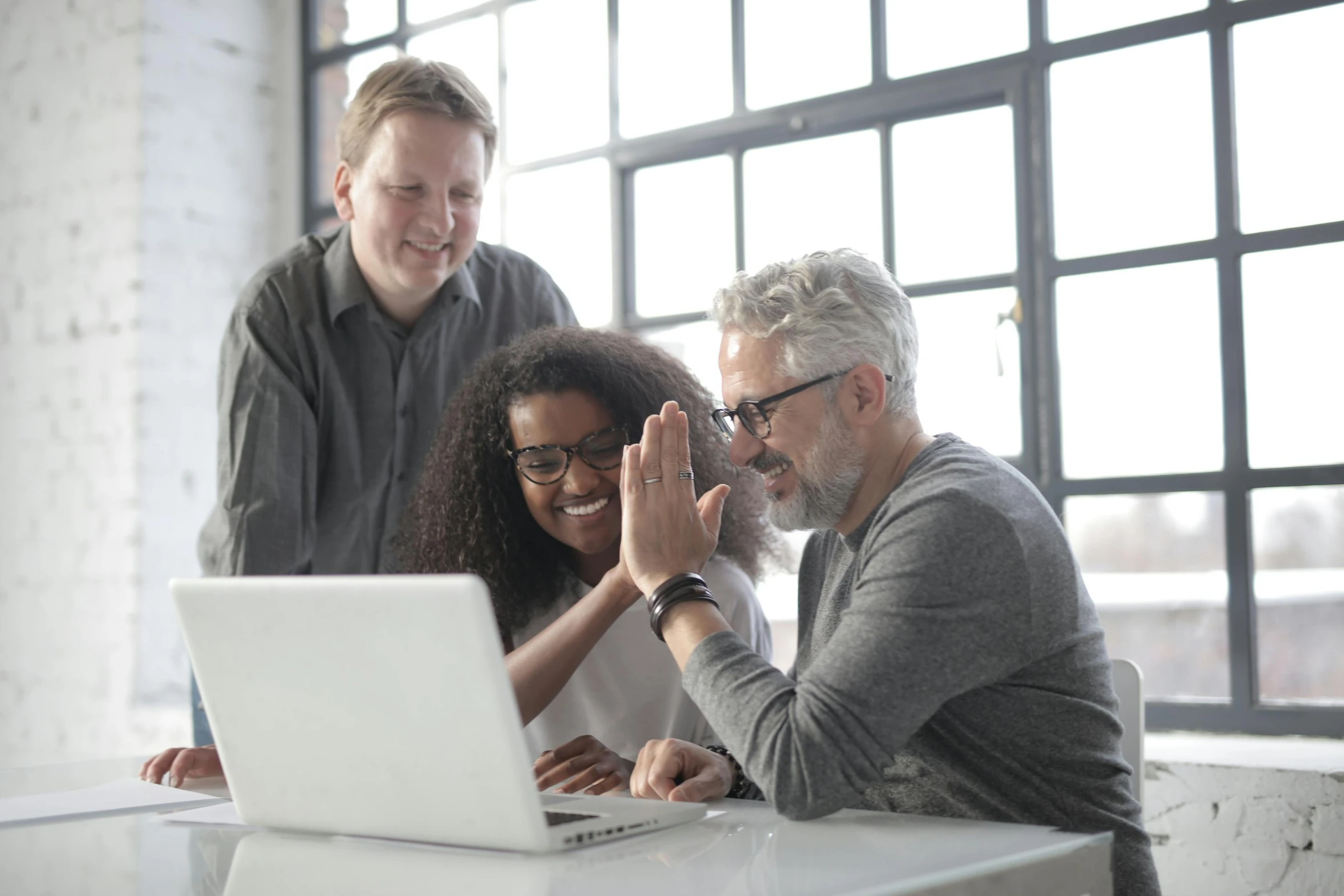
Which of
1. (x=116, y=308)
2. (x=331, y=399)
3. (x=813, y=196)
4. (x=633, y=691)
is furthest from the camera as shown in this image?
(x=116, y=308)

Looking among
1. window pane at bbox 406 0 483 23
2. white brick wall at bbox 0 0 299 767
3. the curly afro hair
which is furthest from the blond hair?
white brick wall at bbox 0 0 299 767

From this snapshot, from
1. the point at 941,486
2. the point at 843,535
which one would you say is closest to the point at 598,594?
the point at 843,535

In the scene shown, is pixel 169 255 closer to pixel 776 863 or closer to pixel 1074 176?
pixel 1074 176

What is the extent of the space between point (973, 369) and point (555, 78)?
157cm

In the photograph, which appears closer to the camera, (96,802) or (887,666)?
(887,666)

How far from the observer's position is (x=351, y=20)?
4410 millimetres

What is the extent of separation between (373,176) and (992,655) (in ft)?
4.96

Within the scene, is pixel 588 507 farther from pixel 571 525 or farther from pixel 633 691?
pixel 633 691

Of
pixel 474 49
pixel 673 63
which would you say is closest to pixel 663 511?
pixel 673 63

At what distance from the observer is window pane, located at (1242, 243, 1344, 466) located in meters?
2.54

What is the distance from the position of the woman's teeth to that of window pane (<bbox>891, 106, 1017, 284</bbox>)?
129 cm

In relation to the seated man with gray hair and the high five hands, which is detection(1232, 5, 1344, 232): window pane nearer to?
the seated man with gray hair

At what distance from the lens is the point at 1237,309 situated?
8.61 feet

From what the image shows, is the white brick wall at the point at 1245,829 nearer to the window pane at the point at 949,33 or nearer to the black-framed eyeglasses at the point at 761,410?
the black-framed eyeglasses at the point at 761,410
